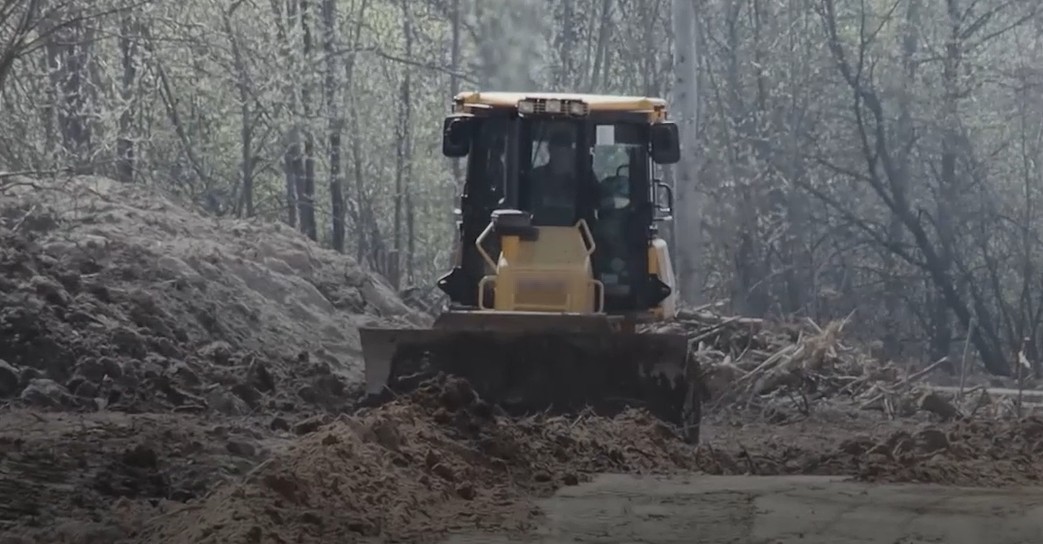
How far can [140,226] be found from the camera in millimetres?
21250

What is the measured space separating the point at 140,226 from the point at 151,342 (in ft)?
16.7

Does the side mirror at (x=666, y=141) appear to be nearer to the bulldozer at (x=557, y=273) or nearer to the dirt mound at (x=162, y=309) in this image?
the bulldozer at (x=557, y=273)

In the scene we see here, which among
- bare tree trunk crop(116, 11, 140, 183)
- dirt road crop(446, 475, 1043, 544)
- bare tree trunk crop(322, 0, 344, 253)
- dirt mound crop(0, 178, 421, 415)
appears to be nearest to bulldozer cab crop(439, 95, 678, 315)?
dirt mound crop(0, 178, 421, 415)

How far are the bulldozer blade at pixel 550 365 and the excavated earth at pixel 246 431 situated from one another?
0.72ft

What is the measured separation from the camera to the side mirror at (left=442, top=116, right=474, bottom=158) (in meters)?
15.1

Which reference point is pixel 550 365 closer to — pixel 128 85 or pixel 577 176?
pixel 577 176

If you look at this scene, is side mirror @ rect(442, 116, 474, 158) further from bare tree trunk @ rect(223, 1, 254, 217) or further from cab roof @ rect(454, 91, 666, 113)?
bare tree trunk @ rect(223, 1, 254, 217)

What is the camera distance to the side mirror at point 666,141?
14.6 m

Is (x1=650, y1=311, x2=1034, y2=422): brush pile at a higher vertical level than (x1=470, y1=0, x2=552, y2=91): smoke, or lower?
lower

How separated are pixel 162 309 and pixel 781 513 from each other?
379 inches

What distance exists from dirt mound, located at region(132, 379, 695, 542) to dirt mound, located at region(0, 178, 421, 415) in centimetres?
339

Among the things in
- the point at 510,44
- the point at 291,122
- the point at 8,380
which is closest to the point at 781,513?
the point at 8,380

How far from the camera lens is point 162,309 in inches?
694

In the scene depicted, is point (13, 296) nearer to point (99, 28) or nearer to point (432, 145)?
point (99, 28)
